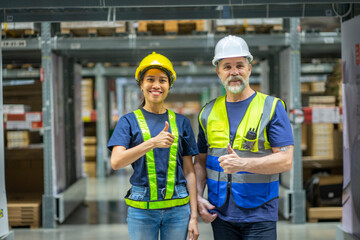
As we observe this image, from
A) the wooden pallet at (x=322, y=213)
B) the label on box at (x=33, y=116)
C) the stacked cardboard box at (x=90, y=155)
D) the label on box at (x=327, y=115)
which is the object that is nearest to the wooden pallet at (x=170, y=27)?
the label on box at (x=33, y=116)

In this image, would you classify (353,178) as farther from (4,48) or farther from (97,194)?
(97,194)

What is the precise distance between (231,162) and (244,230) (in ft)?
1.45

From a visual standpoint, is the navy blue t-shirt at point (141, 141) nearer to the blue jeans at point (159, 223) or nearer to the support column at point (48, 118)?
the blue jeans at point (159, 223)

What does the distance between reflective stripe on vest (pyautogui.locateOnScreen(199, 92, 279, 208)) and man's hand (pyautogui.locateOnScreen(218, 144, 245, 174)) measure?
0.15 metres

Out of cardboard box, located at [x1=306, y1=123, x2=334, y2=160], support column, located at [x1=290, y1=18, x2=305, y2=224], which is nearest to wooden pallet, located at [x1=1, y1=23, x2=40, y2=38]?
A: support column, located at [x1=290, y1=18, x2=305, y2=224]

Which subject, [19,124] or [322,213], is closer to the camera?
[322,213]

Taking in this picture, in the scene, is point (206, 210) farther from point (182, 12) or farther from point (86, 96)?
point (86, 96)

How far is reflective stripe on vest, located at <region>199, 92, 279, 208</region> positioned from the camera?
2.30 metres

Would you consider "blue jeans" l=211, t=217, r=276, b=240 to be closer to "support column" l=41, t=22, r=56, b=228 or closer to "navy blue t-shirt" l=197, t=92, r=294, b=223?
"navy blue t-shirt" l=197, t=92, r=294, b=223

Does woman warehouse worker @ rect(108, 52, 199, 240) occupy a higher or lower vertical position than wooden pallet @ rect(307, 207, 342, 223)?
higher

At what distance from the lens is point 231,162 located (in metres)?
2.17

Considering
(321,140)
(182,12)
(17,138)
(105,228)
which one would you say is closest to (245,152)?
(182,12)

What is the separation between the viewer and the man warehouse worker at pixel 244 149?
2287mm

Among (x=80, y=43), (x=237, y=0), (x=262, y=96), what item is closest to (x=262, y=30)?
(x=80, y=43)
